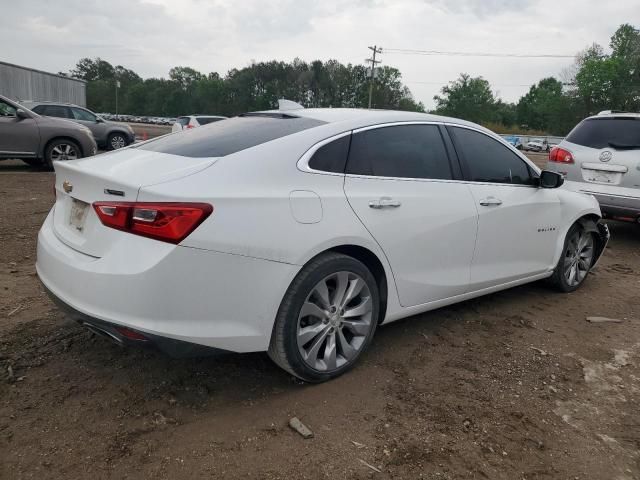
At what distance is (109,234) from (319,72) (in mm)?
90652

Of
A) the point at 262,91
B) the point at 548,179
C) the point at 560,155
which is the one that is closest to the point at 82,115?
the point at 560,155

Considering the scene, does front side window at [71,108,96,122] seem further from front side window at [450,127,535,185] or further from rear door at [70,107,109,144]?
front side window at [450,127,535,185]

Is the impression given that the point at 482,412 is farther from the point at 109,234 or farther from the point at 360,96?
the point at 360,96

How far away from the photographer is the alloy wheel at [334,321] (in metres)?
2.80

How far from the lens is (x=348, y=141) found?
3064 mm

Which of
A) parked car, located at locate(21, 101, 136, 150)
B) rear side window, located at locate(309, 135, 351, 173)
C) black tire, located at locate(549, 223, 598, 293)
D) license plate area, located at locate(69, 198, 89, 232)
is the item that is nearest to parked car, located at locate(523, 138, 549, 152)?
parked car, located at locate(21, 101, 136, 150)

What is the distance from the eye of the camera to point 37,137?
34.6ft

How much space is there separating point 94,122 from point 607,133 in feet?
45.4

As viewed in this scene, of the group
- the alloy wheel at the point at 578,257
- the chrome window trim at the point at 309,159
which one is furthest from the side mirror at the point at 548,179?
the chrome window trim at the point at 309,159

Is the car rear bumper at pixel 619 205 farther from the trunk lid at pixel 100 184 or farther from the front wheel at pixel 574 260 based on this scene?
the trunk lid at pixel 100 184

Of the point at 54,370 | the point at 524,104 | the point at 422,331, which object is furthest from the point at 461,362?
the point at 524,104

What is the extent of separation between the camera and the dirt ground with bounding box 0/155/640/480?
7.60 ft

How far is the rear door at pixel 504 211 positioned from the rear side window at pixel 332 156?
111cm

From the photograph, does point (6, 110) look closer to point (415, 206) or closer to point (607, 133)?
point (415, 206)
